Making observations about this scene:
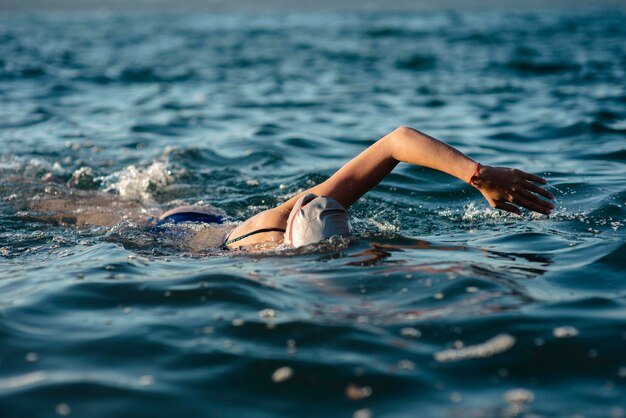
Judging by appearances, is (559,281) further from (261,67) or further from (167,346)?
(261,67)

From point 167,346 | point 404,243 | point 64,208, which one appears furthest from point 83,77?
point 167,346

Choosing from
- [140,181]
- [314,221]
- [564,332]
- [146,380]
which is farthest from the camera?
[140,181]

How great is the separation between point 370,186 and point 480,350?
183 cm

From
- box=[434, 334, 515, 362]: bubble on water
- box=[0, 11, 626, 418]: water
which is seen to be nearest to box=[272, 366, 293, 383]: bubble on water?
box=[0, 11, 626, 418]: water

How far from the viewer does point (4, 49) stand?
20984 mm

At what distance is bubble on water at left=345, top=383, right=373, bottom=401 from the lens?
3100mm

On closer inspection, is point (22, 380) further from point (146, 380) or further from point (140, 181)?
point (140, 181)

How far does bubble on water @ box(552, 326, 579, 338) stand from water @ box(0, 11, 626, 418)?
0.02 meters

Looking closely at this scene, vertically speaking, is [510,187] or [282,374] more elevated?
[510,187]

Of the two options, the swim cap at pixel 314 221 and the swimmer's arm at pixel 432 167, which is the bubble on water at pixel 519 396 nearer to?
the swimmer's arm at pixel 432 167

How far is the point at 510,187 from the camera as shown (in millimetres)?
4422

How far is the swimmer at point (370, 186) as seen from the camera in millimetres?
4441

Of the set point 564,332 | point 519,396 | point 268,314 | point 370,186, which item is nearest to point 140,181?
point 370,186

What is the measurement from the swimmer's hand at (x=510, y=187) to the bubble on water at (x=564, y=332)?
0.99 metres
